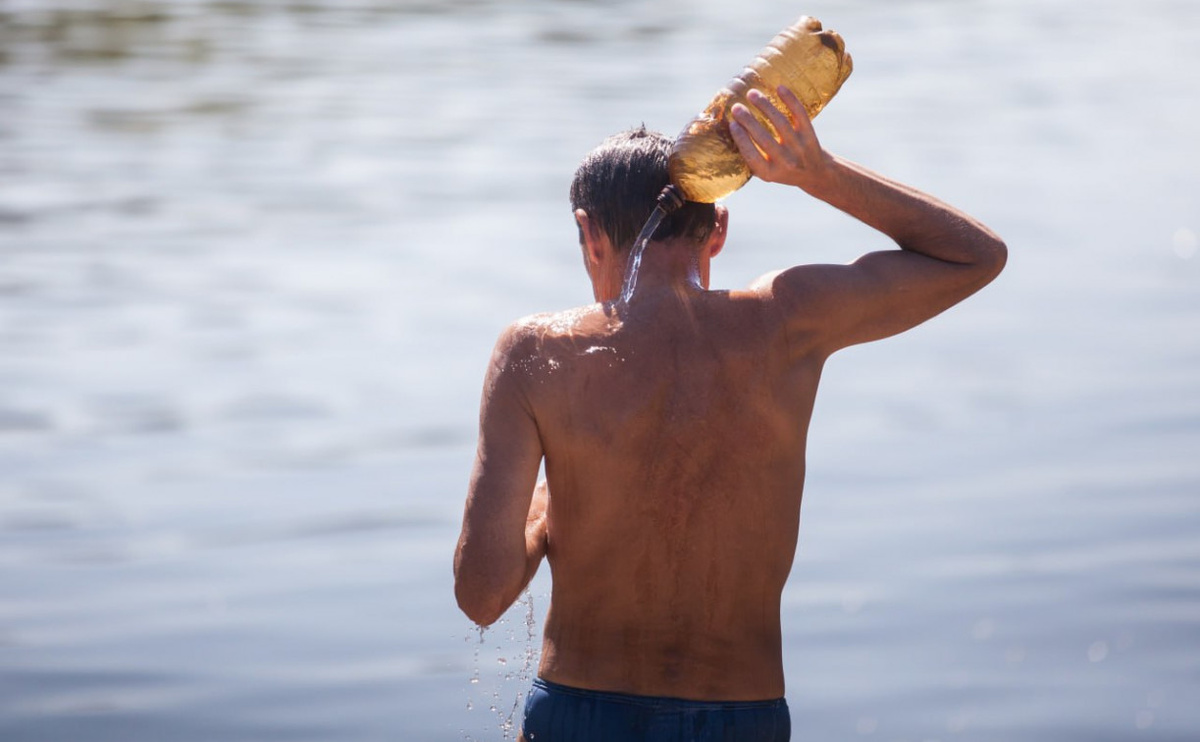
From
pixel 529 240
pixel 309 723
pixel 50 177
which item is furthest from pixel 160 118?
pixel 309 723

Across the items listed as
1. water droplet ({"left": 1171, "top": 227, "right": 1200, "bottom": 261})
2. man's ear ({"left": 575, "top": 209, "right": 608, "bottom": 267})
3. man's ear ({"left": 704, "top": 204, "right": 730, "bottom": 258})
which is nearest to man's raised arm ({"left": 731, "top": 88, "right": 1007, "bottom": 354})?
man's ear ({"left": 704, "top": 204, "right": 730, "bottom": 258})

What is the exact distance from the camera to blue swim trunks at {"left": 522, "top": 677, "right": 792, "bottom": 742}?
10.8ft

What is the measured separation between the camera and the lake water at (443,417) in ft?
21.3

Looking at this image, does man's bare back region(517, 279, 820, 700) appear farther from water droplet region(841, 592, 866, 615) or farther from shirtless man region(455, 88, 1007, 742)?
water droplet region(841, 592, 866, 615)

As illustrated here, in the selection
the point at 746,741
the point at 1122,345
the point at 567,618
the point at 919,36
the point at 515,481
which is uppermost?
the point at 919,36

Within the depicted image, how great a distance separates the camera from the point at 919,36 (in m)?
26.4

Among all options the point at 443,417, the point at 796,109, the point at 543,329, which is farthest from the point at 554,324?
the point at 443,417

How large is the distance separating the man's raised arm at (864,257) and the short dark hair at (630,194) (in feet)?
0.53

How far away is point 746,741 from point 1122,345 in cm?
770

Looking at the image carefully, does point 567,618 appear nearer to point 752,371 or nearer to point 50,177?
point 752,371

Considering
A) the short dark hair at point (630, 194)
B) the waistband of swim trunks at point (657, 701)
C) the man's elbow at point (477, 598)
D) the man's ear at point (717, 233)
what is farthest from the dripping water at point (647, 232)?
the waistband of swim trunks at point (657, 701)

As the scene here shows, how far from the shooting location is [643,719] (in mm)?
3289

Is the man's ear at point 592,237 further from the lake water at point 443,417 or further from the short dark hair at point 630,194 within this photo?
the lake water at point 443,417

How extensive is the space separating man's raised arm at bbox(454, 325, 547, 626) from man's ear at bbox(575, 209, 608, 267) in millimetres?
237
